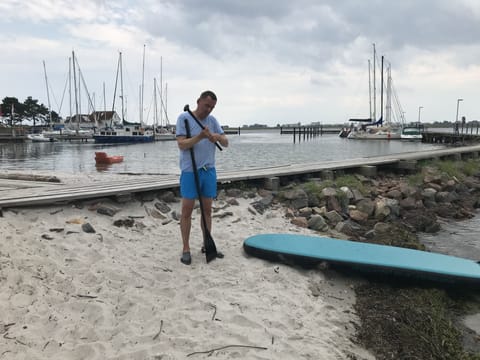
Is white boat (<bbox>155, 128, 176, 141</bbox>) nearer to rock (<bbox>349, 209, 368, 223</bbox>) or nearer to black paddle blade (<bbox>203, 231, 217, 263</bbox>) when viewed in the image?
rock (<bbox>349, 209, 368, 223</bbox>)

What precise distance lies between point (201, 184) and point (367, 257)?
2.13 m

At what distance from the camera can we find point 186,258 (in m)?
4.35

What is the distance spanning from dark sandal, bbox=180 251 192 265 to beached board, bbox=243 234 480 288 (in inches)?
30.8

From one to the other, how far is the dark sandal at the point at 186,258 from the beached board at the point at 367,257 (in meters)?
0.78

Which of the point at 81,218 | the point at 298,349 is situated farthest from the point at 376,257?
the point at 81,218

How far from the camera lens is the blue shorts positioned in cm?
425

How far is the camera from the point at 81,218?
511 cm

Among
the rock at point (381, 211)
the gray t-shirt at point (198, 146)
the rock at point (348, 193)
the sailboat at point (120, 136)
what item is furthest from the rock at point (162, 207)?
the sailboat at point (120, 136)

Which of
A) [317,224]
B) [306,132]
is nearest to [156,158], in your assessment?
[317,224]

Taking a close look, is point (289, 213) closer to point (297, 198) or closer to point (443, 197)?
point (297, 198)

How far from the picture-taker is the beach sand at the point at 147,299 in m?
2.80

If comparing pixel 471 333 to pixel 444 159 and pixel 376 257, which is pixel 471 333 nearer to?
pixel 376 257

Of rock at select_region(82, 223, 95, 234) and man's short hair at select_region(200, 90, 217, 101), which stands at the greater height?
man's short hair at select_region(200, 90, 217, 101)

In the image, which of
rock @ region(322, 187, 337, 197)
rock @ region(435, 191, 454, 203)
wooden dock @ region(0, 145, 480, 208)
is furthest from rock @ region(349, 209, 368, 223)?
rock @ region(435, 191, 454, 203)
